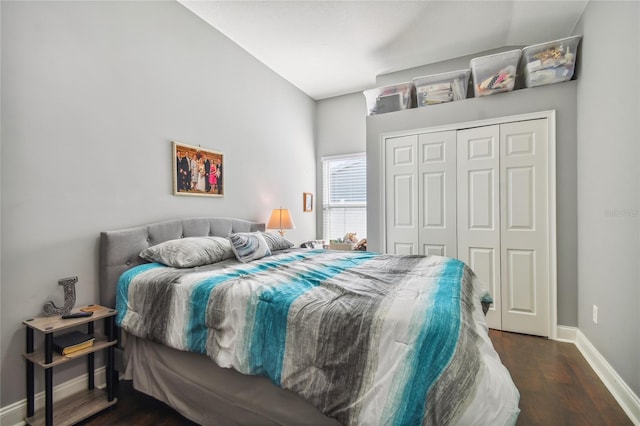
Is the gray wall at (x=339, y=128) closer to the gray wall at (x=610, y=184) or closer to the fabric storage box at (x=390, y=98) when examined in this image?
the fabric storage box at (x=390, y=98)

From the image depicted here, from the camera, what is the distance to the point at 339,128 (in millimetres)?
4602

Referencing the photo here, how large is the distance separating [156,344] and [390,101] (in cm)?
317

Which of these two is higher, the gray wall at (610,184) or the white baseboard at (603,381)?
the gray wall at (610,184)

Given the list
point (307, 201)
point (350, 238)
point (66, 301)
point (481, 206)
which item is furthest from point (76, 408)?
point (481, 206)

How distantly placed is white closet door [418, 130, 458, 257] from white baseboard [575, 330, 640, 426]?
1.20m

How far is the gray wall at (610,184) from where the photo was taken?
1704 mm

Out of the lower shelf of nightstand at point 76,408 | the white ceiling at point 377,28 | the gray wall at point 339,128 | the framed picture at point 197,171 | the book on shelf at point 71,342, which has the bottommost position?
the lower shelf of nightstand at point 76,408

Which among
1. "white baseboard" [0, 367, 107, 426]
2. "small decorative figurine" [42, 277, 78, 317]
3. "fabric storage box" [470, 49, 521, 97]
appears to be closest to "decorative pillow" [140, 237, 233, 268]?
"small decorative figurine" [42, 277, 78, 317]

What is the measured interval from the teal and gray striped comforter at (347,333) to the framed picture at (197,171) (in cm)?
93

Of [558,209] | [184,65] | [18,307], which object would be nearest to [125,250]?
[18,307]

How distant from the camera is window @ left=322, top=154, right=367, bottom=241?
14.8 feet

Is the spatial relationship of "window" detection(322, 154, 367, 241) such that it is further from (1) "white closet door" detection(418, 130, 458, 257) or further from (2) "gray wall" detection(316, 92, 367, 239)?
(1) "white closet door" detection(418, 130, 458, 257)

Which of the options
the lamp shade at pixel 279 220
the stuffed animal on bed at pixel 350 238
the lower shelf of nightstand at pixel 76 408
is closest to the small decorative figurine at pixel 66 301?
the lower shelf of nightstand at pixel 76 408

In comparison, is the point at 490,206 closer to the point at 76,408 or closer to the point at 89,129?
the point at 89,129
